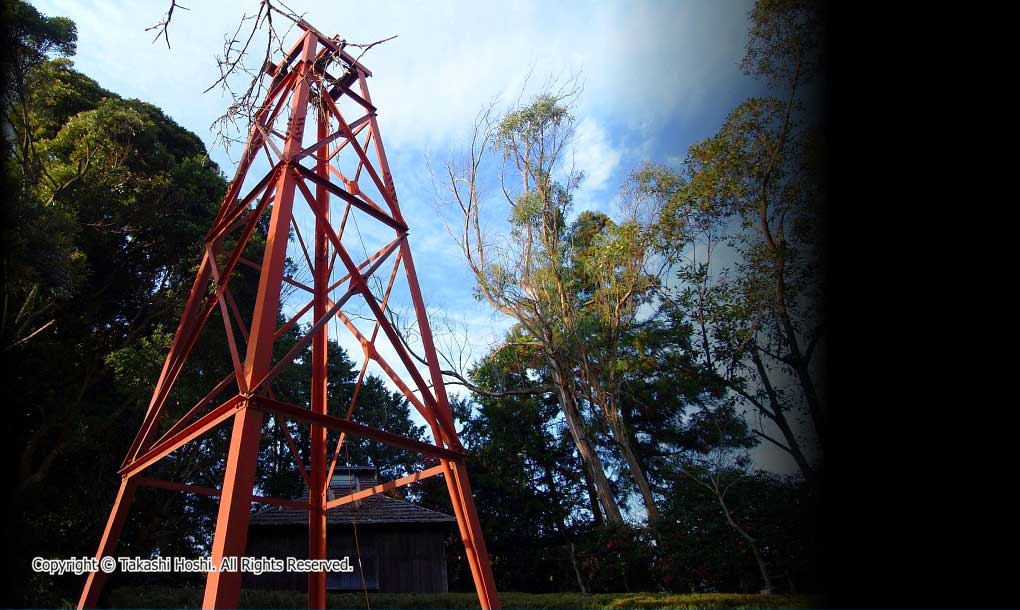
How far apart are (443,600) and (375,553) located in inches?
71.5

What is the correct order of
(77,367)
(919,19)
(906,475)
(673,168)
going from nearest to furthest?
(919,19) → (906,475) → (77,367) → (673,168)

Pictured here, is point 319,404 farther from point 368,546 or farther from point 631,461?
point 631,461

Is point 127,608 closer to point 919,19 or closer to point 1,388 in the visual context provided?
A: point 1,388

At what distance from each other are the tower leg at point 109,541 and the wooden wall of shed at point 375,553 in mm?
6886

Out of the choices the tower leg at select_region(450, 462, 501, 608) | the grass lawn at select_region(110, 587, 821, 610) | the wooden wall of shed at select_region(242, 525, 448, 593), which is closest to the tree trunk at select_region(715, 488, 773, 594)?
the grass lawn at select_region(110, 587, 821, 610)

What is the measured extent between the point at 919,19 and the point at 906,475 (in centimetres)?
280

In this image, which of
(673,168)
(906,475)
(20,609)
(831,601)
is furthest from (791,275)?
(20,609)

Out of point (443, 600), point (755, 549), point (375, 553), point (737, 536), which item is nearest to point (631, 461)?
point (737, 536)

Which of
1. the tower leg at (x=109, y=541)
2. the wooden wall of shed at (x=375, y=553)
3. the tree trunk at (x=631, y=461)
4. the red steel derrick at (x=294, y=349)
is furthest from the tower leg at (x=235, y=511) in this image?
the tree trunk at (x=631, y=461)

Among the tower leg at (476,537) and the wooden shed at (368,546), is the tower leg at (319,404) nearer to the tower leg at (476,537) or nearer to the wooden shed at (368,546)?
the tower leg at (476,537)

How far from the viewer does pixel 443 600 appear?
9758 mm

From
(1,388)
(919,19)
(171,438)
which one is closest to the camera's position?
(919,19)

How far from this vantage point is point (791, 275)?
923 cm

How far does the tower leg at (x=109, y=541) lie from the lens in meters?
4.07
